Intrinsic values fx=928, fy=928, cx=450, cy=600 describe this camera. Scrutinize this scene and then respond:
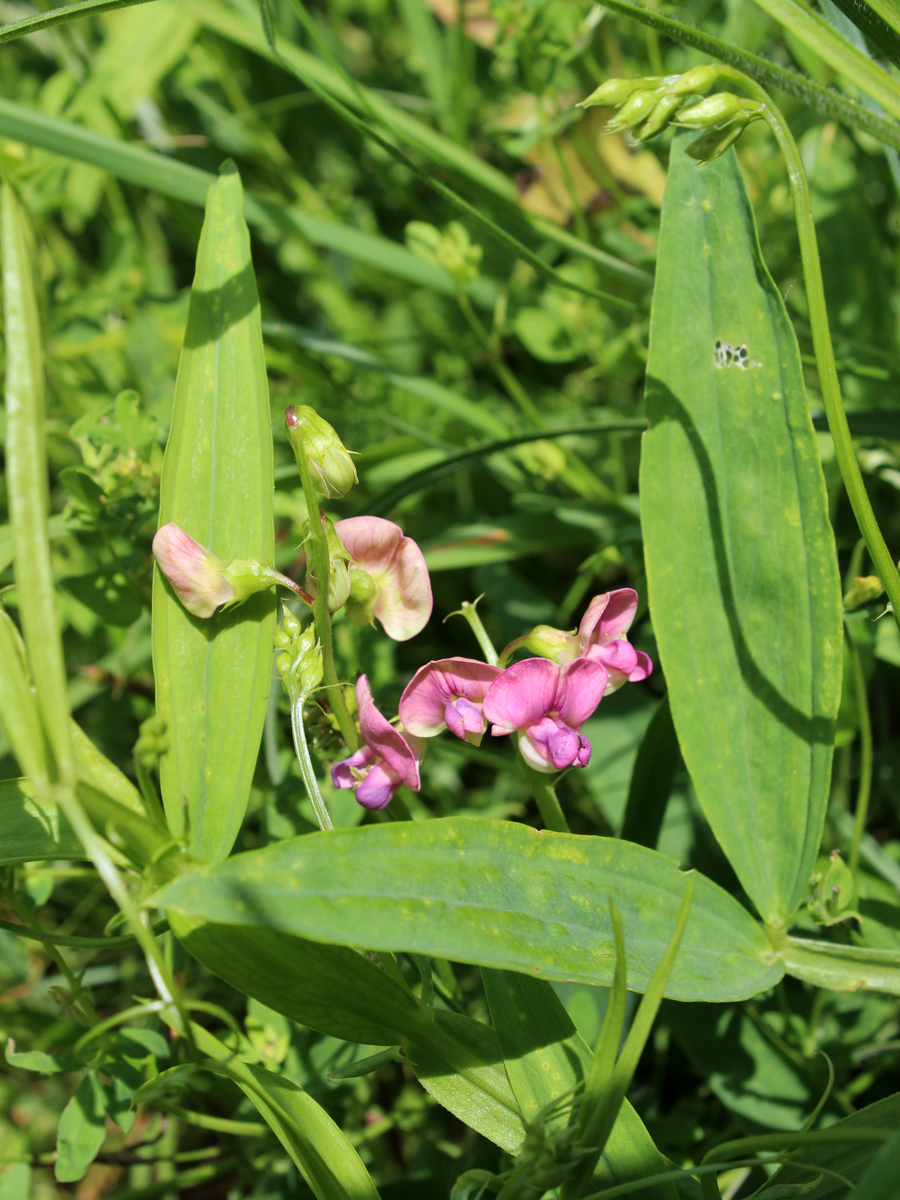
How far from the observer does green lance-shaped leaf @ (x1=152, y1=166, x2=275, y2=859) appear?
1.08 m

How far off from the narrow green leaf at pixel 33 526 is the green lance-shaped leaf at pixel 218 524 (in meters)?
0.30

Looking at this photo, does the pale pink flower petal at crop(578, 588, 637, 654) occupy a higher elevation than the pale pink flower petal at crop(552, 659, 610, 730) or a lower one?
higher

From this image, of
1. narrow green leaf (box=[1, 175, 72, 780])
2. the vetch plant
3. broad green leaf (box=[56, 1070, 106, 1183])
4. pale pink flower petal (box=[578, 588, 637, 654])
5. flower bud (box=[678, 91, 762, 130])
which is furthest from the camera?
broad green leaf (box=[56, 1070, 106, 1183])

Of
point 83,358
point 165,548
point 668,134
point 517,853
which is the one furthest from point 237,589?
point 668,134

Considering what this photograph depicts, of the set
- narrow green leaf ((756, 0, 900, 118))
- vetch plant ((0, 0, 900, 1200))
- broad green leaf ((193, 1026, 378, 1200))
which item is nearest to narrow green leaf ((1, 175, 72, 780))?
vetch plant ((0, 0, 900, 1200))

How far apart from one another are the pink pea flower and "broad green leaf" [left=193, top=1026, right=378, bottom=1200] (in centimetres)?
Answer: 30

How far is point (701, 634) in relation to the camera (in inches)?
47.3

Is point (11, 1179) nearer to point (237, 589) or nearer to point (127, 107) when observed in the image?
point (237, 589)

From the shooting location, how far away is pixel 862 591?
1323 mm

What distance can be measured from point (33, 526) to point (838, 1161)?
1063 mm

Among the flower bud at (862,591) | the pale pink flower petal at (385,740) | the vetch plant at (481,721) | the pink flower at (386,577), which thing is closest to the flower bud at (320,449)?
the vetch plant at (481,721)

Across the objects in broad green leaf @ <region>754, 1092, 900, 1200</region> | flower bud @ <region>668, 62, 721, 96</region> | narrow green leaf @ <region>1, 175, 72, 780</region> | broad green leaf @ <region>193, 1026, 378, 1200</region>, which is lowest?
broad green leaf @ <region>193, 1026, 378, 1200</region>

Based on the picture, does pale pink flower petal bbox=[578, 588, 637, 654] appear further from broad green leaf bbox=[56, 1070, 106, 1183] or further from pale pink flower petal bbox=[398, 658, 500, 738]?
broad green leaf bbox=[56, 1070, 106, 1183]

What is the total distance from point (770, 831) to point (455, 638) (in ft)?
3.45
